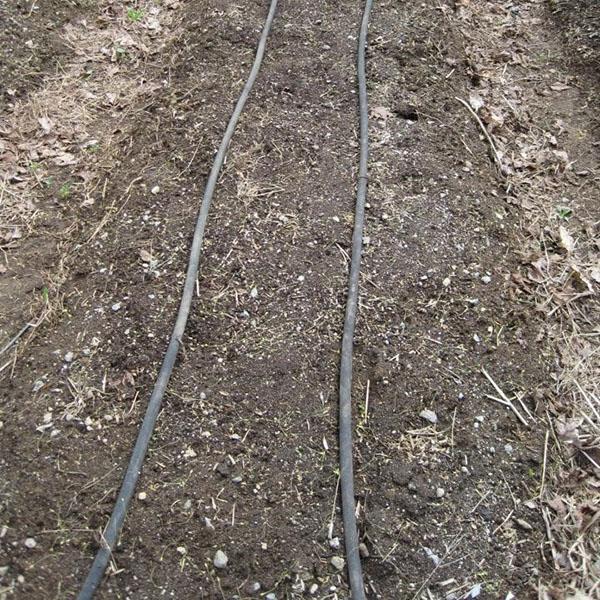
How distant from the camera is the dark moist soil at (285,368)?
3012 millimetres

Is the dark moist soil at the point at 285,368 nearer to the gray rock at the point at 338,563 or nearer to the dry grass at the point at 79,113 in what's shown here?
the gray rock at the point at 338,563

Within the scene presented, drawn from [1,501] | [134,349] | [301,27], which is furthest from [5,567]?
[301,27]

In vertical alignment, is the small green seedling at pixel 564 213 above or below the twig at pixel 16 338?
below

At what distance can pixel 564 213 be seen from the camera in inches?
184

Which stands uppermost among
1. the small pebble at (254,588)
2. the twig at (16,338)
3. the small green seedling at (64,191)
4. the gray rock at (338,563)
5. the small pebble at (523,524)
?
the small green seedling at (64,191)

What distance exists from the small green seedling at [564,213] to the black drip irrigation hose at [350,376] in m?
1.51

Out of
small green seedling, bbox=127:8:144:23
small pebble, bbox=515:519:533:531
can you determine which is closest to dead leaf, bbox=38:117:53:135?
small green seedling, bbox=127:8:144:23

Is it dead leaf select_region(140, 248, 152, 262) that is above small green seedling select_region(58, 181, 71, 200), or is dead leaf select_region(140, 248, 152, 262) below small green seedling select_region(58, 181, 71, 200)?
below

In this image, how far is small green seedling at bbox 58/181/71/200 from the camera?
15.3 feet

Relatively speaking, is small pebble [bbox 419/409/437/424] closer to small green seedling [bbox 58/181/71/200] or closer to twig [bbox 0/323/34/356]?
twig [bbox 0/323/34/356]

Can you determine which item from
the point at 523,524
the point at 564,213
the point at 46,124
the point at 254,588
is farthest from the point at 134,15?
the point at 523,524

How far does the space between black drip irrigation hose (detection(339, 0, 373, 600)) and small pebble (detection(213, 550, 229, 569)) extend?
1.89 ft

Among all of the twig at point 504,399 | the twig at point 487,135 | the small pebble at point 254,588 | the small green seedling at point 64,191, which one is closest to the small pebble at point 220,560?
the small pebble at point 254,588

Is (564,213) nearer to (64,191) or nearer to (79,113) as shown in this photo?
(64,191)
